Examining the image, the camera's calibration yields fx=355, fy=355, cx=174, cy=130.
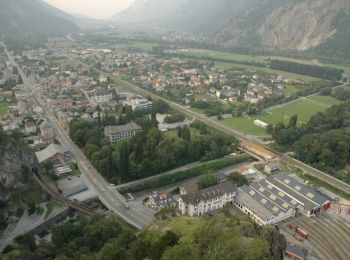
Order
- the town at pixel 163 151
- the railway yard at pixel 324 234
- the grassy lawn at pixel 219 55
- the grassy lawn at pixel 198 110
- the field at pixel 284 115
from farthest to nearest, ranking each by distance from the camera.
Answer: the grassy lawn at pixel 219 55
the grassy lawn at pixel 198 110
the field at pixel 284 115
the town at pixel 163 151
the railway yard at pixel 324 234

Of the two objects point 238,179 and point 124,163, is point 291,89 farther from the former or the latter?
point 124,163

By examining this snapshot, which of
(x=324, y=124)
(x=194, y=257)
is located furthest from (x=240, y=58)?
(x=194, y=257)

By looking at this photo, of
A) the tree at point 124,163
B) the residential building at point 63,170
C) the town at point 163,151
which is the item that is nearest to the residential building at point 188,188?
the town at point 163,151

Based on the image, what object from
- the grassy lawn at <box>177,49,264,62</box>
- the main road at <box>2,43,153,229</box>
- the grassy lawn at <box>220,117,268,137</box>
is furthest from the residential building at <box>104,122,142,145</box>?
the grassy lawn at <box>177,49,264,62</box>

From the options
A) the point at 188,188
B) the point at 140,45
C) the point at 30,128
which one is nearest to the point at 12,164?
the point at 188,188

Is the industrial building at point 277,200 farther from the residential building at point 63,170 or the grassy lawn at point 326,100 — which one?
the grassy lawn at point 326,100

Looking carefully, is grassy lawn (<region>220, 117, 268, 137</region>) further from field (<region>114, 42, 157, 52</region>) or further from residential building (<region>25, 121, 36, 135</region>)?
field (<region>114, 42, 157, 52</region>)

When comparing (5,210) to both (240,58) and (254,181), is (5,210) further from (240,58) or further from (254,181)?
(240,58)
